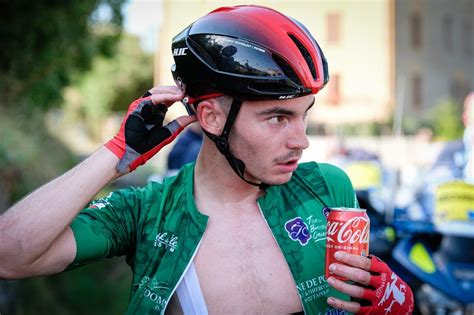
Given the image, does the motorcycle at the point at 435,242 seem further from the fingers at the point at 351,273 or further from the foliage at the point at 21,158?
the foliage at the point at 21,158

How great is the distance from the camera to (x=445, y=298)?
544cm

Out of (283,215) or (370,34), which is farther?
(370,34)

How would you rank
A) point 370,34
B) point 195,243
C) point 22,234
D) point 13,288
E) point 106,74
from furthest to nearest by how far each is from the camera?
point 106,74, point 370,34, point 13,288, point 195,243, point 22,234

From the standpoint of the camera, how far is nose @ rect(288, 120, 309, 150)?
243 cm

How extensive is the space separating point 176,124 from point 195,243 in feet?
1.57

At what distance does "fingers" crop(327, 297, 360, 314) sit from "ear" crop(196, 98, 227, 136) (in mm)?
759

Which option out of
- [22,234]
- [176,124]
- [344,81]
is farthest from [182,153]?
[344,81]

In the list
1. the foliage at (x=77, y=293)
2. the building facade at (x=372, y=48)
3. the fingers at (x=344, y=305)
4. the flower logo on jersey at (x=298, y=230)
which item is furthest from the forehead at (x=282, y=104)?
the building facade at (x=372, y=48)

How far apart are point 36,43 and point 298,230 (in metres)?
8.81

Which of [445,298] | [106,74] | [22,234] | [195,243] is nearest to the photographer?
[22,234]

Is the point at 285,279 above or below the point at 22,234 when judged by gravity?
below

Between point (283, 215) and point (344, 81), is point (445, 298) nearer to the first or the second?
point (283, 215)

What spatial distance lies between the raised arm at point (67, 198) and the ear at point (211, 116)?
103mm

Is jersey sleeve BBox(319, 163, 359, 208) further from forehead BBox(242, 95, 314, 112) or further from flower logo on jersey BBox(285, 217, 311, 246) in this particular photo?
forehead BBox(242, 95, 314, 112)
